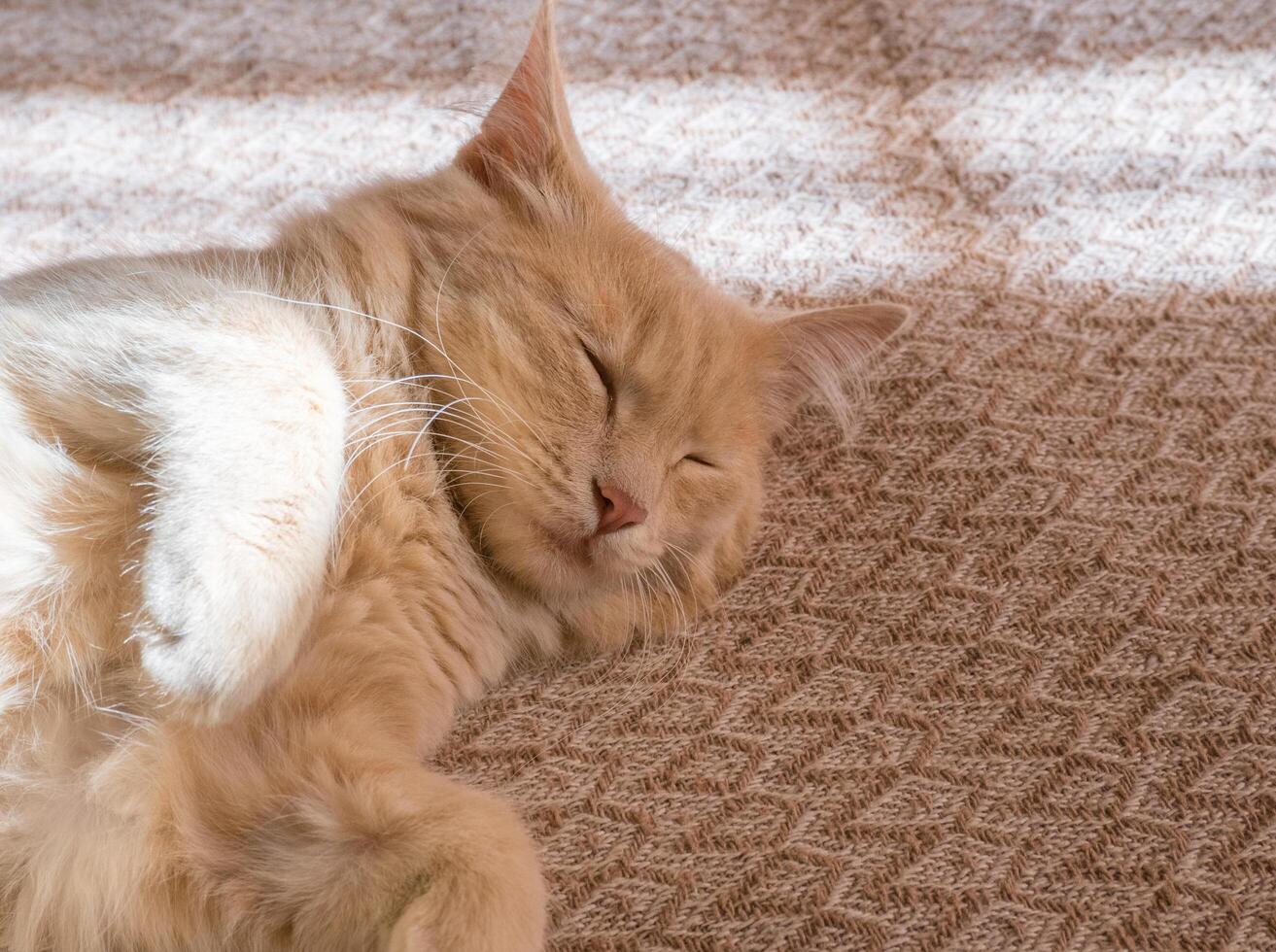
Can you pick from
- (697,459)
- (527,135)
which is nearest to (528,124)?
(527,135)

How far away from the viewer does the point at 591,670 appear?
167cm

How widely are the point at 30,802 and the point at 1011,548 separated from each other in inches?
56.8

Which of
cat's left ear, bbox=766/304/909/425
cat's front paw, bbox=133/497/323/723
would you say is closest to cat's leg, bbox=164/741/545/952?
cat's front paw, bbox=133/497/323/723

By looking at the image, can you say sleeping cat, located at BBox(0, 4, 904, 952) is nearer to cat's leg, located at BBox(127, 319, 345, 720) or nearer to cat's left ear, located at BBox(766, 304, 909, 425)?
cat's leg, located at BBox(127, 319, 345, 720)

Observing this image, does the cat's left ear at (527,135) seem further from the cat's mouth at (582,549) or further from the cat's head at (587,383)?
the cat's mouth at (582,549)

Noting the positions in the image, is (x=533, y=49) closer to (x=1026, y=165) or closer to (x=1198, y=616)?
(x=1026, y=165)

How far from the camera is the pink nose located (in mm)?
1532

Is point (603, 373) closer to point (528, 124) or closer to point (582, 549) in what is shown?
point (582, 549)

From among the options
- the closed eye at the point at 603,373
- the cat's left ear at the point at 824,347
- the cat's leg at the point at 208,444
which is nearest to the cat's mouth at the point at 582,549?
the closed eye at the point at 603,373

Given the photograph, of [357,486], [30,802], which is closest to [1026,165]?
[357,486]

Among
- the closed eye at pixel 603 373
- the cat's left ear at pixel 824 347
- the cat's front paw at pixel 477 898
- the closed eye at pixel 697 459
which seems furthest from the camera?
the cat's left ear at pixel 824 347

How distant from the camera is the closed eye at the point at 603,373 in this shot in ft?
Answer: 5.23

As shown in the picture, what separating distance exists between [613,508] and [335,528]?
38 cm

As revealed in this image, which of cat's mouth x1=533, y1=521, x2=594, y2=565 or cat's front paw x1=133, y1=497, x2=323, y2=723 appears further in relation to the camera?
cat's mouth x1=533, y1=521, x2=594, y2=565
